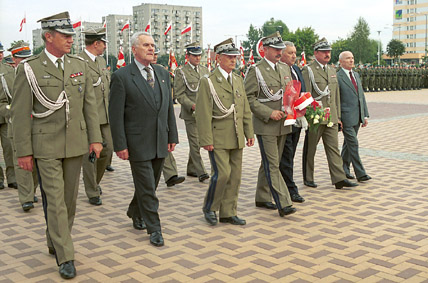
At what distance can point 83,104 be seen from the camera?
199 inches

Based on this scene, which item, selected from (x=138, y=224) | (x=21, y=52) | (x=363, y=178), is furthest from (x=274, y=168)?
(x=21, y=52)

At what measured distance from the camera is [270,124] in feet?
22.2

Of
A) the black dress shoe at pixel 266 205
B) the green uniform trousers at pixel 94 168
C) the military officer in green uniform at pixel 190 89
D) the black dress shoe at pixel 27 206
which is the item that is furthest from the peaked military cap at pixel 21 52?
the black dress shoe at pixel 266 205

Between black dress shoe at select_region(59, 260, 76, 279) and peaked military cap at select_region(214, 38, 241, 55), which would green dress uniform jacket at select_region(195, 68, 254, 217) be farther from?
black dress shoe at select_region(59, 260, 76, 279)

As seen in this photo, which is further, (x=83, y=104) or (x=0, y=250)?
(x=0, y=250)

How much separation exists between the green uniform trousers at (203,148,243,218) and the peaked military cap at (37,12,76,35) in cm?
217

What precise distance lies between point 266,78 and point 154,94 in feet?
5.44

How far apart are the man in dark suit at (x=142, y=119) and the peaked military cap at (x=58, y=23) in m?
0.85

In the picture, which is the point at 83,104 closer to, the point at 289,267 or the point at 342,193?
the point at 289,267

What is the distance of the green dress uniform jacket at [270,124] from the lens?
6645 mm

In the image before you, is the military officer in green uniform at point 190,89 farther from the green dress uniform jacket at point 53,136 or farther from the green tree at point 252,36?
the green tree at point 252,36

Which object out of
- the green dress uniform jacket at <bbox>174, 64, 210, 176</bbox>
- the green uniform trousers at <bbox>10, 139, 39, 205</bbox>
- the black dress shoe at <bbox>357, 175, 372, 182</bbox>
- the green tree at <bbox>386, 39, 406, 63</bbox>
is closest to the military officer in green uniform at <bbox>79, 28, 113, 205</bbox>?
the green uniform trousers at <bbox>10, 139, 39, 205</bbox>

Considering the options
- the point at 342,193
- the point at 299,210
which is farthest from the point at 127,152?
the point at 342,193

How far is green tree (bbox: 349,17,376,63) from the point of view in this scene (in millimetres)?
110938
